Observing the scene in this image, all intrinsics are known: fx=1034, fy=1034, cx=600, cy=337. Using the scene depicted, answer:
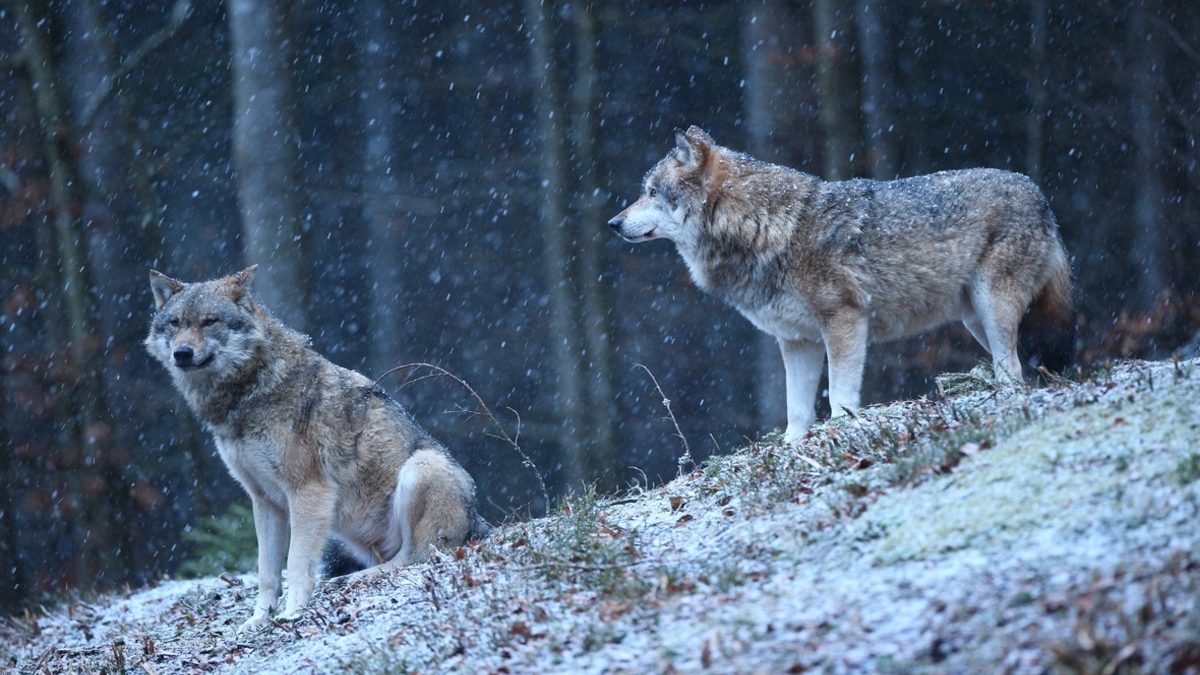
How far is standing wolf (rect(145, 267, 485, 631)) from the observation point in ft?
21.5

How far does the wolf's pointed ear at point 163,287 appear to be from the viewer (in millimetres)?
6957

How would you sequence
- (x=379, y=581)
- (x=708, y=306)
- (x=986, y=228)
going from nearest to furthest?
(x=379, y=581) → (x=986, y=228) → (x=708, y=306)

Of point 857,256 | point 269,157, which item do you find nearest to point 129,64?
point 269,157

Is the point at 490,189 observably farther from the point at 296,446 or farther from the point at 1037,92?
the point at 296,446

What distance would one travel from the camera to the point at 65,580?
1465 centimetres

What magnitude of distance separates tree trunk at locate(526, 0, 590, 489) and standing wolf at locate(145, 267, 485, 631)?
6566 mm

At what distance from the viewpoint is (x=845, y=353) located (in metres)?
7.00

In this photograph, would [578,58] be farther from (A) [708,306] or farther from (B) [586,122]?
(A) [708,306]

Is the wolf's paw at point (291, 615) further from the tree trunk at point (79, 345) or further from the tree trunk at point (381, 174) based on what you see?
the tree trunk at point (381, 174)

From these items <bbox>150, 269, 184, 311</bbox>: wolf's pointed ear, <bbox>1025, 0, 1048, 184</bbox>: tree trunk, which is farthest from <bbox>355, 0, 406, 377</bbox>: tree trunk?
<bbox>150, 269, 184, 311</bbox>: wolf's pointed ear

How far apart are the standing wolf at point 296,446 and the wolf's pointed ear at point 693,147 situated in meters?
2.80

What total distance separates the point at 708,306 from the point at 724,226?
1120 cm

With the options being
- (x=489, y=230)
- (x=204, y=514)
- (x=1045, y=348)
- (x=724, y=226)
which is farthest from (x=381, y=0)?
(x=1045, y=348)

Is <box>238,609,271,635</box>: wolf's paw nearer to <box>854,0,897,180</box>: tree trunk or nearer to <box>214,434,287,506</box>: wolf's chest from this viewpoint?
<box>214,434,287,506</box>: wolf's chest
